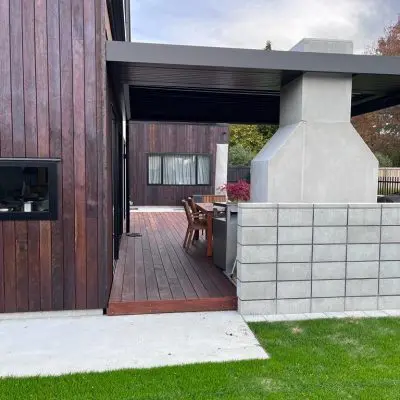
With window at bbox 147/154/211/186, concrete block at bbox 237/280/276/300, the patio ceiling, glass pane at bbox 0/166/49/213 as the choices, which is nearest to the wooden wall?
window at bbox 147/154/211/186

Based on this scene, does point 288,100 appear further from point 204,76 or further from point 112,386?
point 112,386

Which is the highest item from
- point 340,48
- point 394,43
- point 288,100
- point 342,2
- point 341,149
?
point 342,2

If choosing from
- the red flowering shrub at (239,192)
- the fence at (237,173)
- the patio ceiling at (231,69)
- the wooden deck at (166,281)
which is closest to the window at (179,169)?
the fence at (237,173)

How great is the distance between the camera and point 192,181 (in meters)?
15.1

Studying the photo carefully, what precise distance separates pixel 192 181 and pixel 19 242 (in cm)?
1152

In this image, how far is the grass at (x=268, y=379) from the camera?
98.4 inches

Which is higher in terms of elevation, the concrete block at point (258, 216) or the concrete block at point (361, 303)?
the concrete block at point (258, 216)

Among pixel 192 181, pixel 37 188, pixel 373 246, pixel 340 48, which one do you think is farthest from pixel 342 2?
pixel 37 188

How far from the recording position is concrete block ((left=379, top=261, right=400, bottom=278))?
13.5ft

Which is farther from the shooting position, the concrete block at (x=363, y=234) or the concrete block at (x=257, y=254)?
the concrete block at (x=363, y=234)

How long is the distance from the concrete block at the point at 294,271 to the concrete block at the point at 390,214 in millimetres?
889

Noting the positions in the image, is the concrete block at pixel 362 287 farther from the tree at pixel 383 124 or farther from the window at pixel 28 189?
the tree at pixel 383 124

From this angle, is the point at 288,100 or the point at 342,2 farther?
the point at 342,2

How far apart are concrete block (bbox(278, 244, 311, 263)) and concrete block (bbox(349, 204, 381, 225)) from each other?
0.53m
